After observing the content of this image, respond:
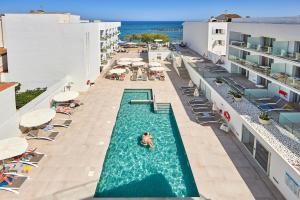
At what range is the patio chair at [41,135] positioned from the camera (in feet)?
60.5

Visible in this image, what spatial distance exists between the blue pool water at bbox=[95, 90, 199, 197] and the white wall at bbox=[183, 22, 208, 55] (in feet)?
78.6

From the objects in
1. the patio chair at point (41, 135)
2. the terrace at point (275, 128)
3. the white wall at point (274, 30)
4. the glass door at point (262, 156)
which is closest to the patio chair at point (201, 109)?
the terrace at point (275, 128)

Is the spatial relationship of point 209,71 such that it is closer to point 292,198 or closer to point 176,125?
point 176,125

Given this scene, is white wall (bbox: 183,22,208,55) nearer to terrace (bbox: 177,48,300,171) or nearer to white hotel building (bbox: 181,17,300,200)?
white hotel building (bbox: 181,17,300,200)

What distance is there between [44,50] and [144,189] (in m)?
20.5

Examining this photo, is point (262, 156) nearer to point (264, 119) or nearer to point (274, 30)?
point (264, 119)

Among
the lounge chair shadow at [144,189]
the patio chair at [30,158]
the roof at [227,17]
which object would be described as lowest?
the lounge chair shadow at [144,189]

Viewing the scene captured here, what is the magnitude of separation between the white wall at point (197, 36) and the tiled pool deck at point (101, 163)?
74.9 feet

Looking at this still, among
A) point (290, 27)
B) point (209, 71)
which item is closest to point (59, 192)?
point (290, 27)

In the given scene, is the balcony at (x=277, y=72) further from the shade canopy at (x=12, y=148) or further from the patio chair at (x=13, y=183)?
the patio chair at (x=13, y=183)

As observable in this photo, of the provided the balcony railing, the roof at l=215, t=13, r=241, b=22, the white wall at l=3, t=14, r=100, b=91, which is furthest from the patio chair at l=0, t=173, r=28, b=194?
the roof at l=215, t=13, r=241, b=22

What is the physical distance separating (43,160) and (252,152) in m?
11.0

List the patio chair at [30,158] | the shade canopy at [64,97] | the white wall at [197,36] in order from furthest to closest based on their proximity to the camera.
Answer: the white wall at [197,36]
the shade canopy at [64,97]
the patio chair at [30,158]

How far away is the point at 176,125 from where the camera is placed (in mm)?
21188
